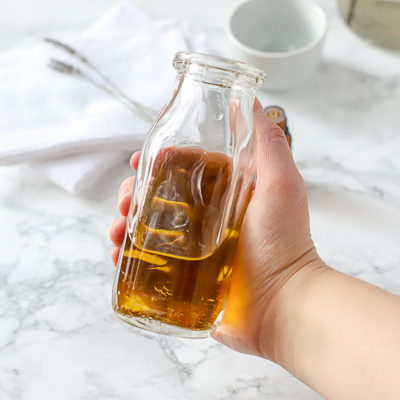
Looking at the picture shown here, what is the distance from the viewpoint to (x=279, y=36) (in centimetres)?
86

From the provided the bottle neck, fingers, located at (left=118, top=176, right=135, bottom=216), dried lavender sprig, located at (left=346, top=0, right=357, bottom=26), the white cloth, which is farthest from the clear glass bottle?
dried lavender sprig, located at (left=346, top=0, right=357, bottom=26)

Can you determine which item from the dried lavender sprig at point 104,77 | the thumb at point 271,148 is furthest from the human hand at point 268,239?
the dried lavender sprig at point 104,77

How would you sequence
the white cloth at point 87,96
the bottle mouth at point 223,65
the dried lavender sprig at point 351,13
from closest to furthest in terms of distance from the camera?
the bottle mouth at point 223,65, the white cloth at point 87,96, the dried lavender sprig at point 351,13

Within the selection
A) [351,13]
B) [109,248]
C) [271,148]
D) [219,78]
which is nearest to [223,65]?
[219,78]

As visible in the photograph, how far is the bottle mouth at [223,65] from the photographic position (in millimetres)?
475

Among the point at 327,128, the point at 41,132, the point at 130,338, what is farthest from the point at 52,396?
the point at 327,128

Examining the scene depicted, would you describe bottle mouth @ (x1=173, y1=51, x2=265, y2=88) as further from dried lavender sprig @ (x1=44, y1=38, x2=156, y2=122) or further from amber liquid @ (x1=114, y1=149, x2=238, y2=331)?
dried lavender sprig @ (x1=44, y1=38, x2=156, y2=122)

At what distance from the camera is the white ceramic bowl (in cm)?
76

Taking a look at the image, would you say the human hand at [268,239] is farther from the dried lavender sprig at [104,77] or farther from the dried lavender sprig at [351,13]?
the dried lavender sprig at [351,13]

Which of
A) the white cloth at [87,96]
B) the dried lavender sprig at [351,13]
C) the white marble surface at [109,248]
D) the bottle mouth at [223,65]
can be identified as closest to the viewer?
the bottle mouth at [223,65]

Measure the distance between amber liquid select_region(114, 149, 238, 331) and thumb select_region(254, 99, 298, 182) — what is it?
2.7 inches

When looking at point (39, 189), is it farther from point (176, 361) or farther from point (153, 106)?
point (176, 361)

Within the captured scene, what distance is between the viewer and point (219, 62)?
47 cm

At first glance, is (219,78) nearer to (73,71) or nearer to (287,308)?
(287,308)
